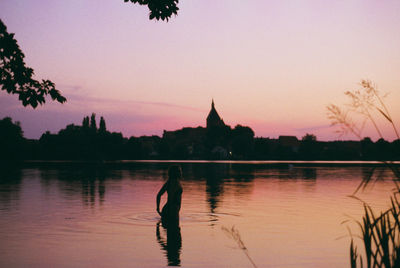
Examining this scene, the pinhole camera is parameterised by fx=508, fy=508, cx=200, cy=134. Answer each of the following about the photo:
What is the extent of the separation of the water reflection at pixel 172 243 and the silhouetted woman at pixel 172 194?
260 mm

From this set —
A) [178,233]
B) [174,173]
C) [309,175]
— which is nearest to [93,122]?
[309,175]

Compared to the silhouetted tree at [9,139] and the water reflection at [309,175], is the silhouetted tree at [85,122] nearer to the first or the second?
the silhouetted tree at [9,139]

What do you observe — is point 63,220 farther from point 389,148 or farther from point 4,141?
point 4,141

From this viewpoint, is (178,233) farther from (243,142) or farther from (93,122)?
(243,142)

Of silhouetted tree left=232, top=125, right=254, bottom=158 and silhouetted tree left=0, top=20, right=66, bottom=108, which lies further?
silhouetted tree left=232, top=125, right=254, bottom=158

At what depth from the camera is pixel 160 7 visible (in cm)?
780

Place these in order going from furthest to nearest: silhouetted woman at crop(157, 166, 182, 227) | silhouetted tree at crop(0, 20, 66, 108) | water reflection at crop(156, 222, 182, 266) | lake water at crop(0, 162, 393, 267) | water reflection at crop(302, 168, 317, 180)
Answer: water reflection at crop(302, 168, 317, 180)
silhouetted woman at crop(157, 166, 182, 227)
lake water at crop(0, 162, 393, 267)
water reflection at crop(156, 222, 182, 266)
silhouetted tree at crop(0, 20, 66, 108)

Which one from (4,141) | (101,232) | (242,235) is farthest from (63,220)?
(4,141)

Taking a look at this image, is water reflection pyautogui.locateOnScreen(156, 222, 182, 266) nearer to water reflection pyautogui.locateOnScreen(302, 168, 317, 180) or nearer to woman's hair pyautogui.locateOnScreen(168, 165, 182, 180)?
woman's hair pyautogui.locateOnScreen(168, 165, 182, 180)

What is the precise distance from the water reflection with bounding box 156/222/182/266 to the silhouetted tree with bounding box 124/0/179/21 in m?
5.48

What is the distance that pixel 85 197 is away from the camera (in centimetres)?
2739

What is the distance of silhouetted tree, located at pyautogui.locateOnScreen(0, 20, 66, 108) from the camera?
6.95m

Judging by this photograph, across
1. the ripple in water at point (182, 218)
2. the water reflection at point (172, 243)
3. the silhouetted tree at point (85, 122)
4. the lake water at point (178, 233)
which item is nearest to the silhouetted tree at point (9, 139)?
the silhouetted tree at point (85, 122)

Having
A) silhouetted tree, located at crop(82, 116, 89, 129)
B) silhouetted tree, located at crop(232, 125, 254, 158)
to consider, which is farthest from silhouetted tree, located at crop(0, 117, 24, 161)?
silhouetted tree, located at crop(232, 125, 254, 158)
